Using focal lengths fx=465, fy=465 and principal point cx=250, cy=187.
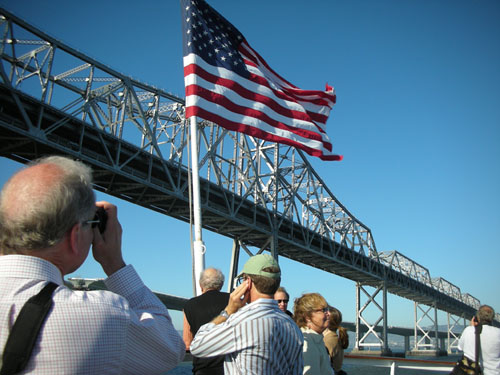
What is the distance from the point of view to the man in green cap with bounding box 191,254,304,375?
7.48 feet

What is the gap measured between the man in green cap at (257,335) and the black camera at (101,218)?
108cm

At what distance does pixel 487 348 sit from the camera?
4.75m

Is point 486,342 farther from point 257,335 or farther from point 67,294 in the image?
point 67,294

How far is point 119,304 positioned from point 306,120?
8642 millimetres

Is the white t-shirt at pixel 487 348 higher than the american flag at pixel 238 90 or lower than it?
lower

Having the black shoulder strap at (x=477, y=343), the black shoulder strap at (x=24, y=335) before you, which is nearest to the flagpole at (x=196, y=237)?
the black shoulder strap at (x=477, y=343)

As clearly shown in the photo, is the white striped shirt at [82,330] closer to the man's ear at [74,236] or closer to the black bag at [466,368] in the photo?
the man's ear at [74,236]

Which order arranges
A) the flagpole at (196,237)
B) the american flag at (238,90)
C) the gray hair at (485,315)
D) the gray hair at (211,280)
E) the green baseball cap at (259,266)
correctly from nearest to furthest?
the green baseball cap at (259,266)
the gray hair at (211,280)
the gray hair at (485,315)
the flagpole at (196,237)
the american flag at (238,90)

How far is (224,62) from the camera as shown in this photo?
26.5 ft

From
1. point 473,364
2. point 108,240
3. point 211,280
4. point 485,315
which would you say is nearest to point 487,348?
point 473,364

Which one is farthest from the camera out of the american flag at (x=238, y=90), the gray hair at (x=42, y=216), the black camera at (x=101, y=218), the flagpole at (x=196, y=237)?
the american flag at (x=238, y=90)

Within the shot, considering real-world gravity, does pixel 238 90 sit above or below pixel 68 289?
above

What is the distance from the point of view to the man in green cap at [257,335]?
2.28 meters

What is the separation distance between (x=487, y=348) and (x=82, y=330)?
4744mm
